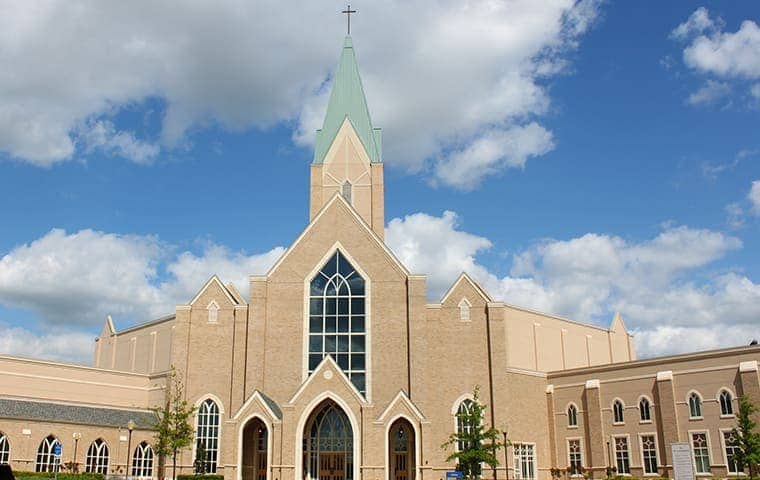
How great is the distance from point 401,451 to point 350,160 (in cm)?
2563

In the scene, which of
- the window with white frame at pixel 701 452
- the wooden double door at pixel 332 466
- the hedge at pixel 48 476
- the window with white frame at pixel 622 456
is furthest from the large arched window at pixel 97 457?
the window with white frame at pixel 701 452

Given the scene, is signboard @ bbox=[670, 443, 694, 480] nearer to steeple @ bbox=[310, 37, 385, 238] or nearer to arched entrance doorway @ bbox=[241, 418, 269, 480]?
arched entrance doorway @ bbox=[241, 418, 269, 480]

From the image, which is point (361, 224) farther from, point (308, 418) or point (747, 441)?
point (747, 441)

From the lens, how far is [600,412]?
163 ft

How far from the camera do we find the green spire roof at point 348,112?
63000 millimetres

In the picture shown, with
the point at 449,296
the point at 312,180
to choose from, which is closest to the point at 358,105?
the point at 312,180

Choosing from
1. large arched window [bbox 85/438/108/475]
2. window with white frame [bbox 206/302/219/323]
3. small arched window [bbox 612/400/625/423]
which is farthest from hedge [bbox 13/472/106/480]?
small arched window [bbox 612/400/625/423]

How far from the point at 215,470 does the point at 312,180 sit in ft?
80.6

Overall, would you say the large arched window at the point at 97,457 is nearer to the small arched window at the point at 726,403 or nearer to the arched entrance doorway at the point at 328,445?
the arched entrance doorway at the point at 328,445

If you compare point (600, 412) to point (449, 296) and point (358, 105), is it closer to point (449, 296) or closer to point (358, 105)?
point (449, 296)

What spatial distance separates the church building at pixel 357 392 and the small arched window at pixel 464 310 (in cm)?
7

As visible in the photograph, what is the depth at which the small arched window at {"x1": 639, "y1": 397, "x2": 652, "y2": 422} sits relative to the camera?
155ft

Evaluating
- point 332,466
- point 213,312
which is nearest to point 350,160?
point 213,312

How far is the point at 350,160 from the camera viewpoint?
62219 mm
